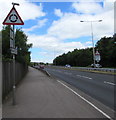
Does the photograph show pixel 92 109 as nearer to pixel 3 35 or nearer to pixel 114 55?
pixel 3 35

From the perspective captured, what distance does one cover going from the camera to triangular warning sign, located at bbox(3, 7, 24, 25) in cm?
880

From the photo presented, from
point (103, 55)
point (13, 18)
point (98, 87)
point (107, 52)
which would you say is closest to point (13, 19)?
point (13, 18)

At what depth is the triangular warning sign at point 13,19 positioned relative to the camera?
28.9 ft

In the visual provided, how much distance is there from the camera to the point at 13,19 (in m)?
8.85

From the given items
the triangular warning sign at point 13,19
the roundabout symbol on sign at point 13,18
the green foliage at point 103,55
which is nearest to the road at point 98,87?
the triangular warning sign at point 13,19

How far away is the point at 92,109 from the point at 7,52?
16421mm

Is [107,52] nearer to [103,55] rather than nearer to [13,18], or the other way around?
[103,55]

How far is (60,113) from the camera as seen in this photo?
7.27 metres

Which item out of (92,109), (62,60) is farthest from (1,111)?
(62,60)

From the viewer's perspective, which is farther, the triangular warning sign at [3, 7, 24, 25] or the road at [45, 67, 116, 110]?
the road at [45, 67, 116, 110]

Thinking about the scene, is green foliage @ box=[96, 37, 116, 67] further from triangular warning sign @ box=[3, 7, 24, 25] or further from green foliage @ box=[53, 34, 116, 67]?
triangular warning sign @ box=[3, 7, 24, 25]

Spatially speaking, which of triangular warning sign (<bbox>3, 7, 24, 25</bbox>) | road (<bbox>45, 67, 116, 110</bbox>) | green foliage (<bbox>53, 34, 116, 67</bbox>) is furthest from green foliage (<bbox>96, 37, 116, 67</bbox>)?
triangular warning sign (<bbox>3, 7, 24, 25</bbox>)

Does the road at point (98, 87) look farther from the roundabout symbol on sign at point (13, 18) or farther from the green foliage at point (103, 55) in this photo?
the green foliage at point (103, 55)

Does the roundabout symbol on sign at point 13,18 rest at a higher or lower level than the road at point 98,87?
higher
